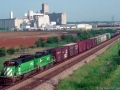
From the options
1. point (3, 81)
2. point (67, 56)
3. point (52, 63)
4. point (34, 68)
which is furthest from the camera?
point (67, 56)

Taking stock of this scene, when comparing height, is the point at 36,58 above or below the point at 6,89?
above

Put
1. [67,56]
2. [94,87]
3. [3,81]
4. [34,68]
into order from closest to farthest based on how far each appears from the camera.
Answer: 1. [94,87]
2. [3,81]
3. [34,68]
4. [67,56]

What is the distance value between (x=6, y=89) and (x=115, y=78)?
430 inches

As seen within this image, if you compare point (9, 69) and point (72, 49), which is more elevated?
point (9, 69)

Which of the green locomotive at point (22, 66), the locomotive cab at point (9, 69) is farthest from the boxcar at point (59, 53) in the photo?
the locomotive cab at point (9, 69)

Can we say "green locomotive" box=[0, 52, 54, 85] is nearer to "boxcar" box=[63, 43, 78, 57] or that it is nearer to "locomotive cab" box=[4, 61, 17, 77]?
"locomotive cab" box=[4, 61, 17, 77]

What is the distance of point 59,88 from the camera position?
2300 cm

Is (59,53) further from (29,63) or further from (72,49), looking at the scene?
(29,63)

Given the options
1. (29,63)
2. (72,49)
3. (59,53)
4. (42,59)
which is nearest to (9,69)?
(29,63)

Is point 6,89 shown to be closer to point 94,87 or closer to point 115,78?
point 94,87

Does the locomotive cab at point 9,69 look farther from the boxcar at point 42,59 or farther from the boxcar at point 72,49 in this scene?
the boxcar at point 72,49

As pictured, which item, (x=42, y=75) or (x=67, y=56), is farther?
(x=67, y=56)

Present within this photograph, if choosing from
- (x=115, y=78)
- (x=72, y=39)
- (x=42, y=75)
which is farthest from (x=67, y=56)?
(x=72, y=39)

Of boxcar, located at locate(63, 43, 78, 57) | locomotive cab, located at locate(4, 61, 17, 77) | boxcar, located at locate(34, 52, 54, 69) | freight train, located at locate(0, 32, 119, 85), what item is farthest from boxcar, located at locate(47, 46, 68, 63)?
locomotive cab, located at locate(4, 61, 17, 77)
